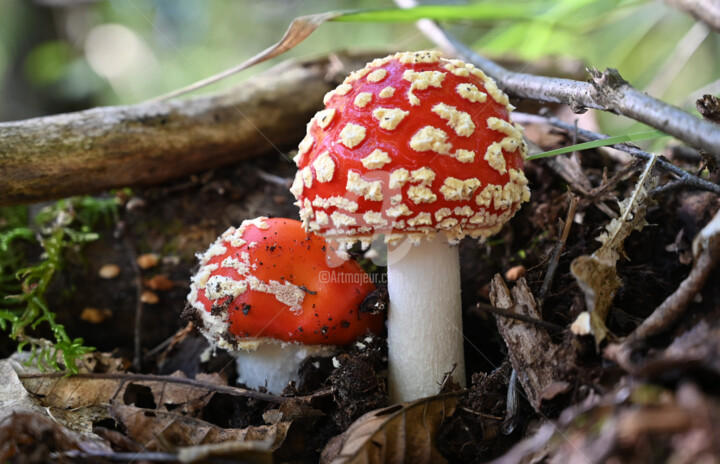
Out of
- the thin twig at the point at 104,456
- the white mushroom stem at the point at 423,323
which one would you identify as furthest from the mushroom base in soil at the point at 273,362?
the thin twig at the point at 104,456

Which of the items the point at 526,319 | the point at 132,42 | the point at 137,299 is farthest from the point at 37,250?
the point at 132,42

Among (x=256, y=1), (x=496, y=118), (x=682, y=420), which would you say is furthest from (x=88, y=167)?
(x=256, y=1)

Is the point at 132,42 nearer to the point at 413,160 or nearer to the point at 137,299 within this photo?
the point at 137,299

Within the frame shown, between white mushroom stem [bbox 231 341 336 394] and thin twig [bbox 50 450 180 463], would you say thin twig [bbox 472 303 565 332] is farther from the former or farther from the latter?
thin twig [bbox 50 450 180 463]

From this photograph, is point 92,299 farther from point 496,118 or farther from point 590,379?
point 590,379

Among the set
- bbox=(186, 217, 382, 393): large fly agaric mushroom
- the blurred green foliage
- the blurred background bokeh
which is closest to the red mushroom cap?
bbox=(186, 217, 382, 393): large fly agaric mushroom

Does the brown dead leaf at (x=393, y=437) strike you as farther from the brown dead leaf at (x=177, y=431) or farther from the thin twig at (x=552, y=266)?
the thin twig at (x=552, y=266)
